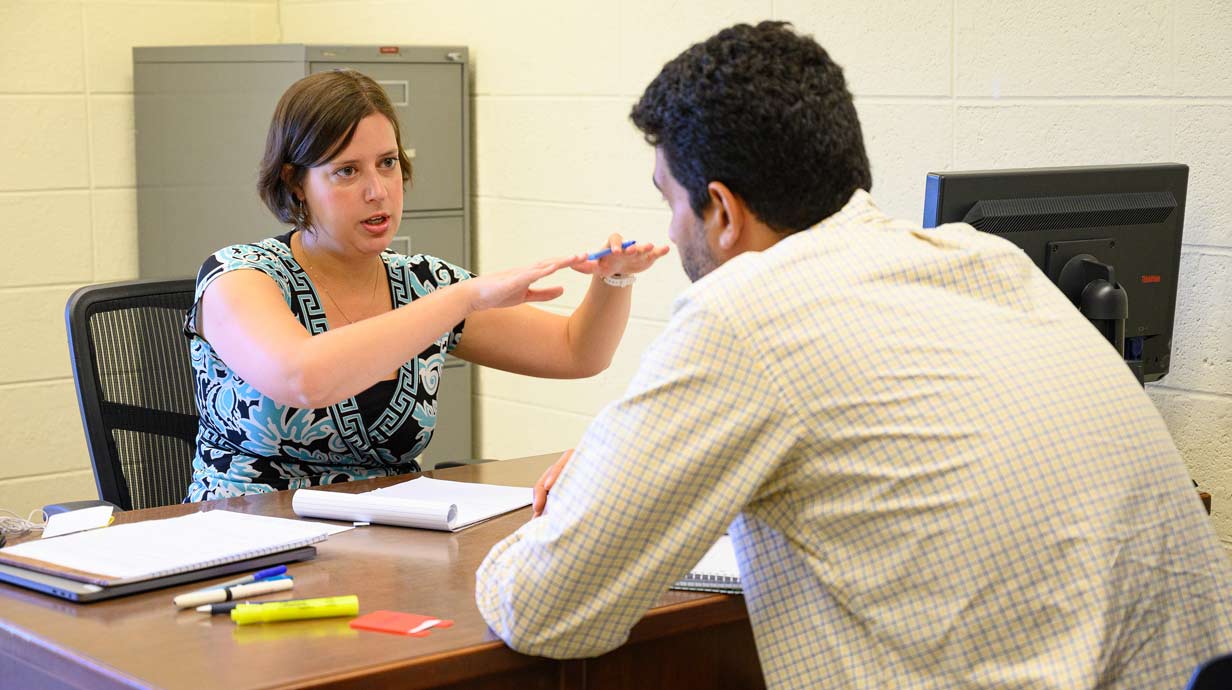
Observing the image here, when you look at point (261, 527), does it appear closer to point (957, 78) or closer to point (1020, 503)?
point (1020, 503)

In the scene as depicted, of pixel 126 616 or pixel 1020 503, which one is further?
pixel 126 616

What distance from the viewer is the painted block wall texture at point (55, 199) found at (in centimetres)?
371

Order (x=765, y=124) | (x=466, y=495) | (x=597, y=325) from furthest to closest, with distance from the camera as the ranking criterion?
(x=597, y=325)
(x=466, y=495)
(x=765, y=124)

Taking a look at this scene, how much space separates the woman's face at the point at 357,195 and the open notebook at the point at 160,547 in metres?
0.60

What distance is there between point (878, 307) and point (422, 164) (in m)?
2.53

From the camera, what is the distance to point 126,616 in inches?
54.2

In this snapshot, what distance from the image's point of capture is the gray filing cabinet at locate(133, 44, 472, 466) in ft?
11.6

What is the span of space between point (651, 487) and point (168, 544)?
67 centimetres

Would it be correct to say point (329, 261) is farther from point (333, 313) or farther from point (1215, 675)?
point (1215, 675)

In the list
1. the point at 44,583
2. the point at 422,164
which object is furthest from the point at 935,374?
the point at 422,164

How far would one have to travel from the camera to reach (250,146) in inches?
142

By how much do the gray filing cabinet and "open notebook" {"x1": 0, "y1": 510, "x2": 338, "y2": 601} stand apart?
193cm

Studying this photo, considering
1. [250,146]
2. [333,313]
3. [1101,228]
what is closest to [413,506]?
[333,313]

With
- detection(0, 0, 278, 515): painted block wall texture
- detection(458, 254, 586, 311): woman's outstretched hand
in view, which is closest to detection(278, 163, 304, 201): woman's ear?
detection(458, 254, 586, 311): woman's outstretched hand
